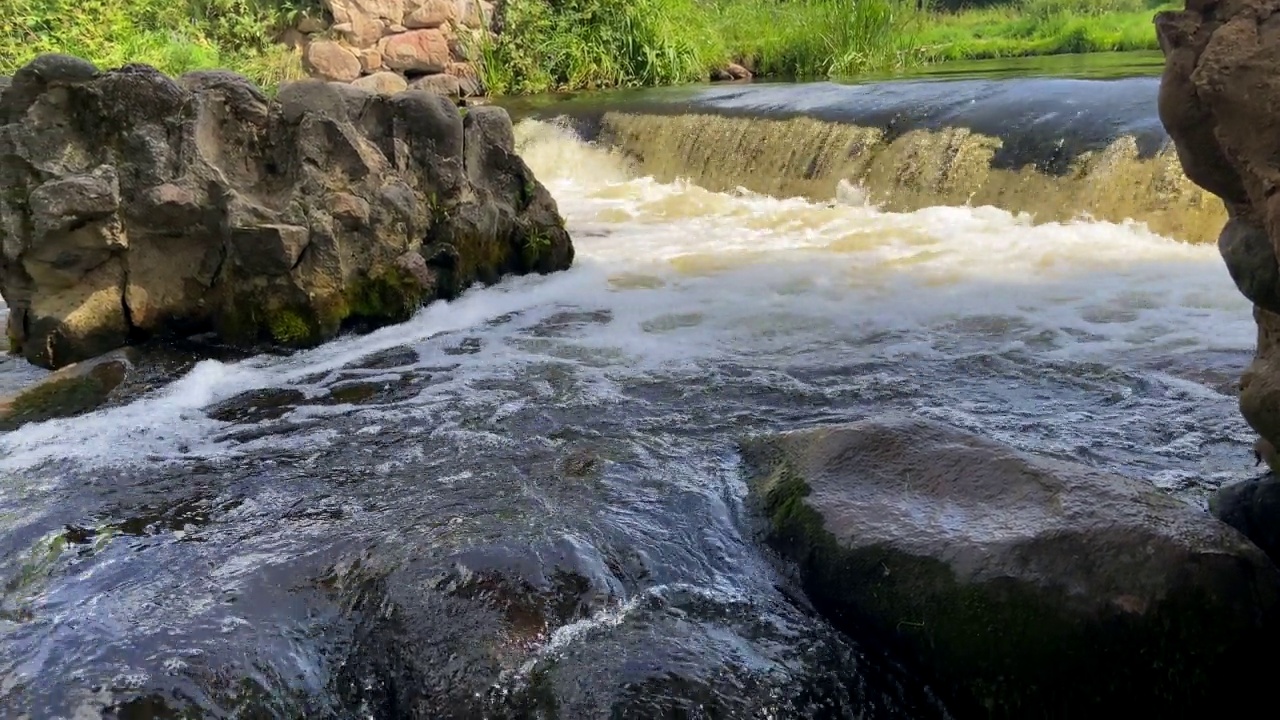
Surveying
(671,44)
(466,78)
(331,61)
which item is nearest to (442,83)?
(466,78)

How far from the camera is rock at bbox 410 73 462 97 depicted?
16406mm

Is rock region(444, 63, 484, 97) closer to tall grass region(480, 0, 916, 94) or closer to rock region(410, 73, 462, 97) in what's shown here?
rock region(410, 73, 462, 97)

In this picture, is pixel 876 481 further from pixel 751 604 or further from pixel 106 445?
pixel 106 445

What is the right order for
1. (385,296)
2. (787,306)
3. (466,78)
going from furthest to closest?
1. (466,78)
2. (787,306)
3. (385,296)

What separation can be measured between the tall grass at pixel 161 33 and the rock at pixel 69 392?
36.2 feet

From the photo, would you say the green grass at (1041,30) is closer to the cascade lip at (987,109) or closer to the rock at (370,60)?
the cascade lip at (987,109)

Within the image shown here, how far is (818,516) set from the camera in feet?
9.84

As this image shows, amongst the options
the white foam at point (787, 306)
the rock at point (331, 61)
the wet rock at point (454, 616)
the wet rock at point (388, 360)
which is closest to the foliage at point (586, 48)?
the rock at point (331, 61)

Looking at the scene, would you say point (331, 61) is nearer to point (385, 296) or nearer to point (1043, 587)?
point (385, 296)

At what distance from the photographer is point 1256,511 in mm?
2729

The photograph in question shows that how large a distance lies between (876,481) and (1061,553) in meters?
0.68

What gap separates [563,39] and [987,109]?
9.50 metres

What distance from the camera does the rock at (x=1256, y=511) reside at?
2.67m

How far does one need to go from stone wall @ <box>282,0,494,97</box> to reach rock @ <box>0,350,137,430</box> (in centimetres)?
1183
